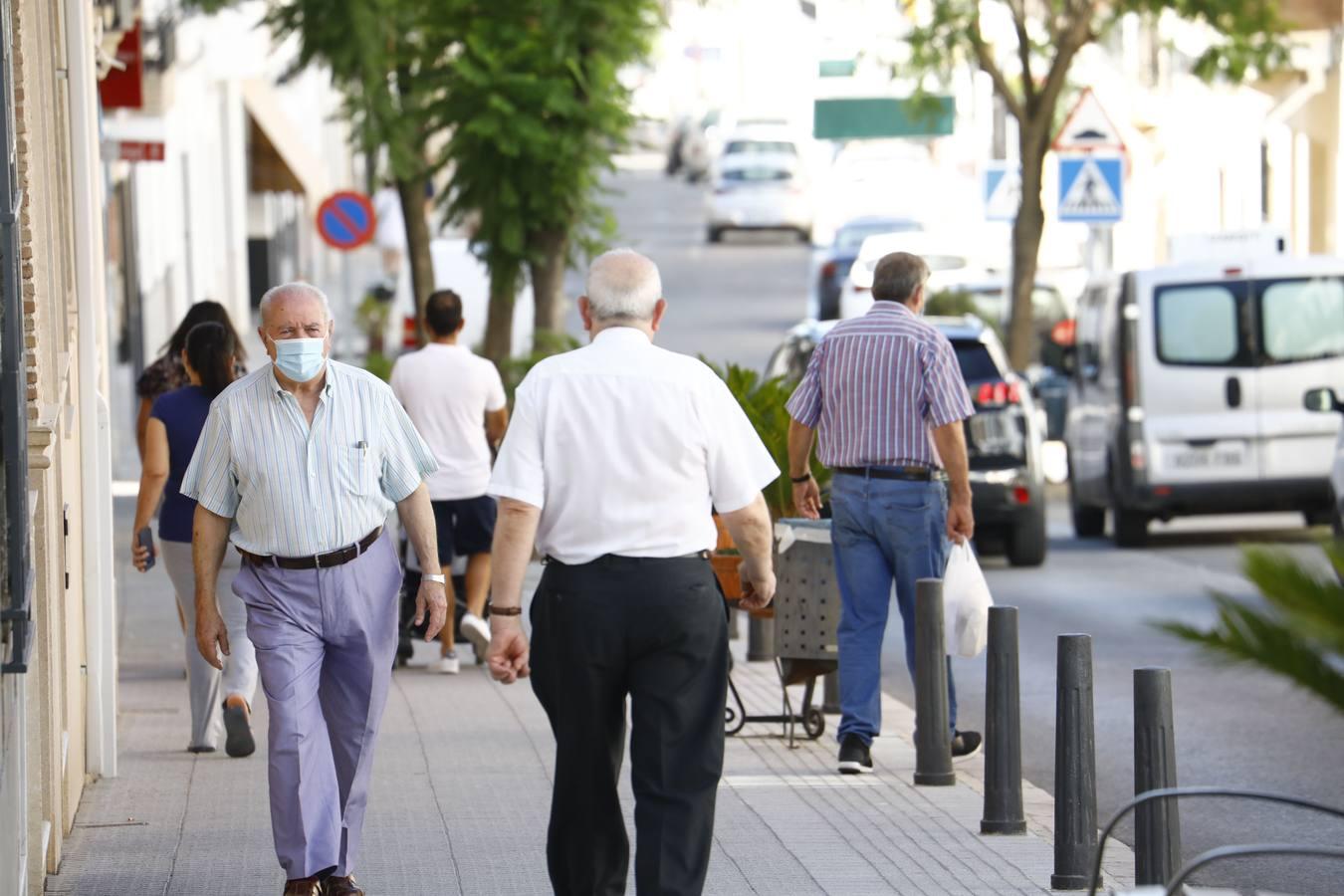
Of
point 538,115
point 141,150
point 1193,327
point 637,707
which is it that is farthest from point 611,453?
point 141,150

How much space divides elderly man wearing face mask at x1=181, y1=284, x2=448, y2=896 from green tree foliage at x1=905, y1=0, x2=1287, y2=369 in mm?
17769

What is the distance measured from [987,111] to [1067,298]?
3193 cm

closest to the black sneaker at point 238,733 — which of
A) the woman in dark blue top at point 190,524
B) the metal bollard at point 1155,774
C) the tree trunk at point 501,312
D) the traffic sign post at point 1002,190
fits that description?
the woman in dark blue top at point 190,524

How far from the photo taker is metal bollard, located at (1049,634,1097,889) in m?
6.92

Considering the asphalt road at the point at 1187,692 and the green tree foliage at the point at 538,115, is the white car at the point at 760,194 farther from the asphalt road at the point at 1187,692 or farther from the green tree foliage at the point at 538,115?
the green tree foliage at the point at 538,115

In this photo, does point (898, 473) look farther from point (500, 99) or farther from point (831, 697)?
point (500, 99)

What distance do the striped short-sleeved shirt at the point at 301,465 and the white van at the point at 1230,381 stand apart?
11731 mm

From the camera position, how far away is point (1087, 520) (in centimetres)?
1970

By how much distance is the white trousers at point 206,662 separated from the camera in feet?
30.4

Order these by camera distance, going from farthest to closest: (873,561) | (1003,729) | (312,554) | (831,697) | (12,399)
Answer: (831,697) < (873,561) < (1003,729) < (312,554) < (12,399)

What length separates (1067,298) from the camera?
112 ft

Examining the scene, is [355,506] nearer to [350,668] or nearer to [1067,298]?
[350,668]

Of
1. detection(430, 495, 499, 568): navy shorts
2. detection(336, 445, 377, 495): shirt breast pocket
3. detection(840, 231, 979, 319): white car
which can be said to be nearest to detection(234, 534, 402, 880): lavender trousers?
detection(336, 445, 377, 495): shirt breast pocket

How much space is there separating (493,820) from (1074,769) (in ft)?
6.73
